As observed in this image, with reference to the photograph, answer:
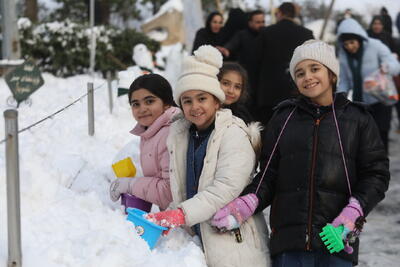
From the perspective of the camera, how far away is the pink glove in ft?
10.6

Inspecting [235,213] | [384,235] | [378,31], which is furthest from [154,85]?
[378,31]

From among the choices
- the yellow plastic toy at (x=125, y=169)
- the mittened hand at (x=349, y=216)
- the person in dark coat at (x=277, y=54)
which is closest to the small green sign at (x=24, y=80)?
the yellow plastic toy at (x=125, y=169)

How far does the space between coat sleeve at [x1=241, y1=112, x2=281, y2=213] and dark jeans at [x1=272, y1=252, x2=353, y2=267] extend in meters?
0.31

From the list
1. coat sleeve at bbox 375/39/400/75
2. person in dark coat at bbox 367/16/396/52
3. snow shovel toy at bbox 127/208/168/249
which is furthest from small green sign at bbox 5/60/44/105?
person in dark coat at bbox 367/16/396/52

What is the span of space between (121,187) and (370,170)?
175 cm

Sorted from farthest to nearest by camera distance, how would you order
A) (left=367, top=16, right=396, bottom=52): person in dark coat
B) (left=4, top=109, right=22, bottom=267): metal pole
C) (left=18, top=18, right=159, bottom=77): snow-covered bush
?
1. (left=18, top=18, right=159, bottom=77): snow-covered bush
2. (left=367, top=16, right=396, bottom=52): person in dark coat
3. (left=4, top=109, right=22, bottom=267): metal pole

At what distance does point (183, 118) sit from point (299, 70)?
2.53ft

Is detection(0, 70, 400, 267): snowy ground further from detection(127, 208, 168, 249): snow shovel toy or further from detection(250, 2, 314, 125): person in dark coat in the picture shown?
detection(250, 2, 314, 125): person in dark coat

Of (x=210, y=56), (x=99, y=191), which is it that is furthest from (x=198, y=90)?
(x=99, y=191)

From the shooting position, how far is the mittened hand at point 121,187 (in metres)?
A: 4.06

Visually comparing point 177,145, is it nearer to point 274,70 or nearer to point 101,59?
point 274,70

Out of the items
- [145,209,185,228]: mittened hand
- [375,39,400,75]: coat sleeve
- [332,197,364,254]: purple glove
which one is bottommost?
[145,209,185,228]: mittened hand

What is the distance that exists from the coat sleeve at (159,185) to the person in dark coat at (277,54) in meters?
3.57

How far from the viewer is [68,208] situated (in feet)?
12.7
